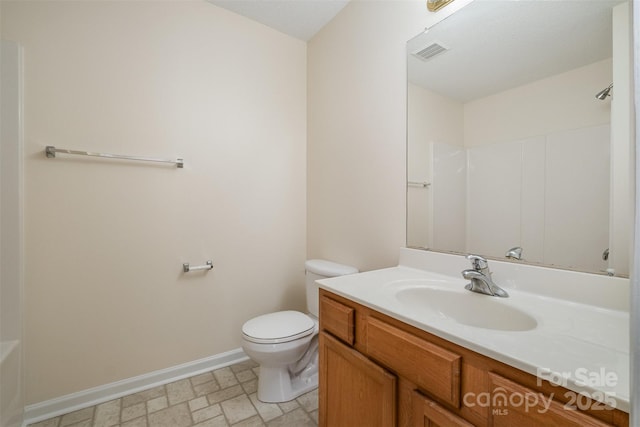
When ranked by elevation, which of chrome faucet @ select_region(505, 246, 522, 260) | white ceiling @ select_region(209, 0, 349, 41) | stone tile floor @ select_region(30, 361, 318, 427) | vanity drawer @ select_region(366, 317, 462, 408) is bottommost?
stone tile floor @ select_region(30, 361, 318, 427)

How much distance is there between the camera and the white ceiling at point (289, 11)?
1.87 metres

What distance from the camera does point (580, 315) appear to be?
0.85 m

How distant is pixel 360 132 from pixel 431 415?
1.47 meters

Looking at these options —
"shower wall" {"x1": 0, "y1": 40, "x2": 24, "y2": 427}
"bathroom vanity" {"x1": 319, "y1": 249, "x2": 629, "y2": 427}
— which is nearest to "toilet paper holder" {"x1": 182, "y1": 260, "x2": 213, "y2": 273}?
"shower wall" {"x1": 0, "y1": 40, "x2": 24, "y2": 427}

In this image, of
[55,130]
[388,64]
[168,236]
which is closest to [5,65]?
[55,130]

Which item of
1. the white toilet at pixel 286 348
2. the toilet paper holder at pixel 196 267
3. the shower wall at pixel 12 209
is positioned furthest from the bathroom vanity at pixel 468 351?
the shower wall at pixel 12 209

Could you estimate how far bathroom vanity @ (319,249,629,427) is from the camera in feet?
1.90

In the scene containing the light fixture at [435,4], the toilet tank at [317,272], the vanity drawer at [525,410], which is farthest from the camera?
the toilet tank at [317,272]

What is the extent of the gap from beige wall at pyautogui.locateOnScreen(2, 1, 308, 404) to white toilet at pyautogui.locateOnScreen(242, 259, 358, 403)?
475 mm

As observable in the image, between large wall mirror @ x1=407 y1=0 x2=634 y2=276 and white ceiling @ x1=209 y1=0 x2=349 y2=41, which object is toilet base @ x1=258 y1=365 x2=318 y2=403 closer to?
large wall mirror @ x1=407 y1=0 x2=634 y2=276

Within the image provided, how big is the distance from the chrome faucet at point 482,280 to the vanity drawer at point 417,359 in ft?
1.29

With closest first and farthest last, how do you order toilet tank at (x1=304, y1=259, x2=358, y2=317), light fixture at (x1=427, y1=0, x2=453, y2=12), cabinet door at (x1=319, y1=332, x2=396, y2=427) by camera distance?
cabinet door at (x1=319, y1=332, x2=396, y2=427) < light fixture at (x1=427, y1=0, x2=453, y2=12) < toilet tank at (x1=304, y1=259, x2=358, y2=317)

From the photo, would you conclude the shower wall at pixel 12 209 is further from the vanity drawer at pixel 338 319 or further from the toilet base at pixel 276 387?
the vanity drawer at pixel 338 319

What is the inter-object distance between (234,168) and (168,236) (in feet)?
2.05
